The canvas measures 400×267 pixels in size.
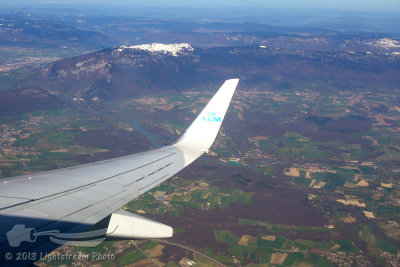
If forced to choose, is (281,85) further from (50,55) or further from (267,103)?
(50,55)

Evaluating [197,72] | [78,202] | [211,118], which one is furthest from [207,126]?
[197,72]

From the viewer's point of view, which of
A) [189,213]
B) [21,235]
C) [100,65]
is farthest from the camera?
[100,65]

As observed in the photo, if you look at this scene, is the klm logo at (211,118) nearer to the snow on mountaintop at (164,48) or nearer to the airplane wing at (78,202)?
the airplane wing at (78,202)

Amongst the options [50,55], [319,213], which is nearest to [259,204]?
[319,213]

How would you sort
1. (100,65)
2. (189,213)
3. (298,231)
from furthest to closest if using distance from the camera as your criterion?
(100,65) → (189,213) → (298,231)

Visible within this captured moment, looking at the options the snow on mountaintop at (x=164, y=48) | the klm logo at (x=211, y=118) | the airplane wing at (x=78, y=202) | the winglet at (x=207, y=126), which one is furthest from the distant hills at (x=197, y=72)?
the airplane wing at (x=78, y=202)

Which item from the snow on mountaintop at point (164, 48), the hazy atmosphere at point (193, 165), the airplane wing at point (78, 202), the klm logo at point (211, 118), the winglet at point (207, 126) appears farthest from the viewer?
the snow on mountaintop at point (164, 48)
